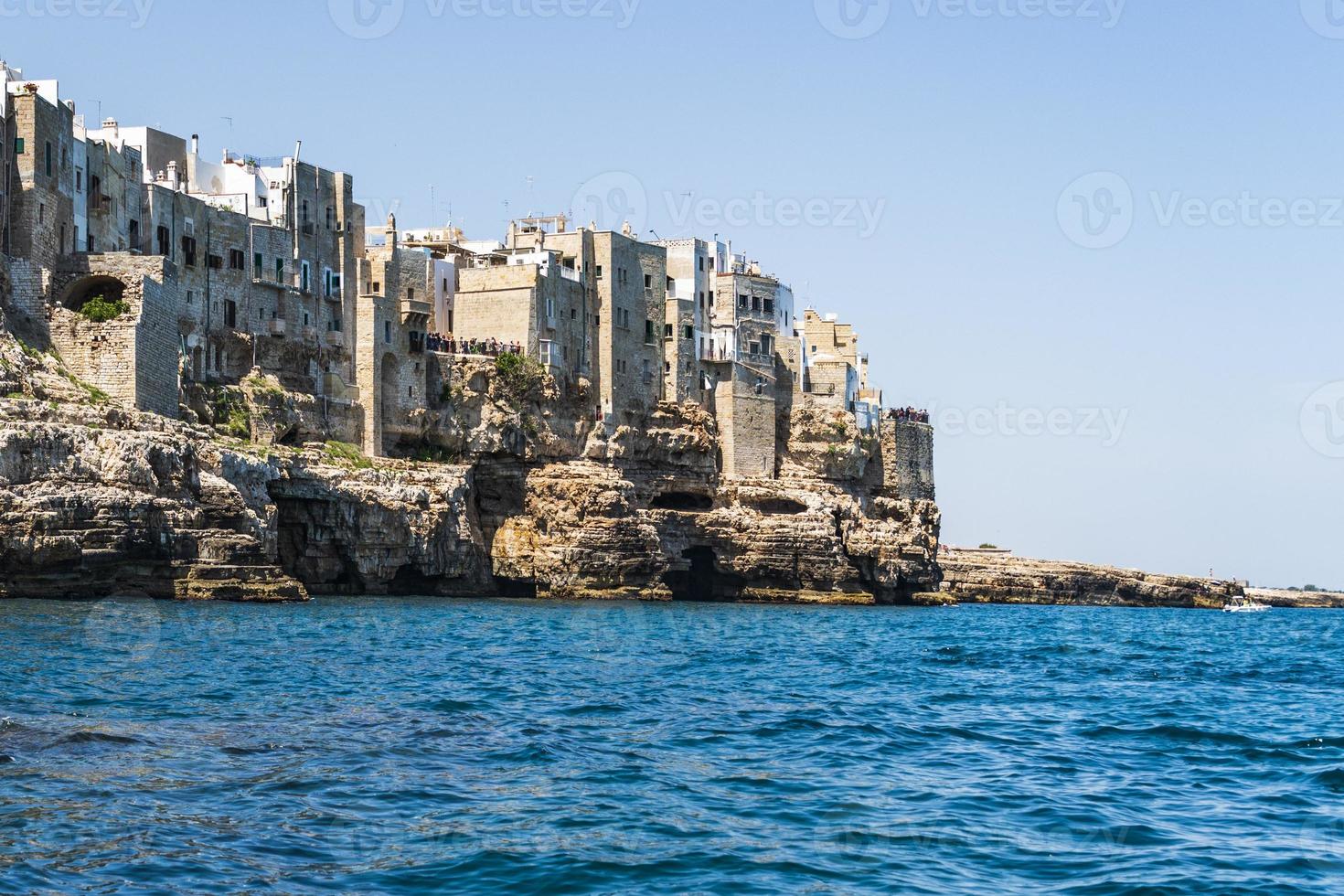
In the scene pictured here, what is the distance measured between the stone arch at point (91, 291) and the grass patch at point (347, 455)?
38.8 feet

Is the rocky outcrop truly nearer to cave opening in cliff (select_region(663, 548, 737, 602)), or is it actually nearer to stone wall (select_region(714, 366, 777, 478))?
stone wall (select_region(714, 366, 777, 478))

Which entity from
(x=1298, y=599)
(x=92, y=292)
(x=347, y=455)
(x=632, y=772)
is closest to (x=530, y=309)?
(x=347, y=455)

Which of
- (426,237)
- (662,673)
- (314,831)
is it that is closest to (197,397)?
(426,237)

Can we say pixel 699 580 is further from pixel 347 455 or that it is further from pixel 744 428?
pixel 347 455

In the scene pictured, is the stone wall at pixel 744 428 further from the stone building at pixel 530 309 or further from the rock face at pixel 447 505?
the stone building at pixel 530 309

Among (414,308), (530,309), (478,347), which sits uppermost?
(530,309)

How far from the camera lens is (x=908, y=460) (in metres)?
103

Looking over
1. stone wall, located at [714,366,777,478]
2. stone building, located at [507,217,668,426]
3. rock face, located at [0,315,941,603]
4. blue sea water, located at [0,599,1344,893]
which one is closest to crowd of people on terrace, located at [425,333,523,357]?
rock face, located at [0,315,941,603]

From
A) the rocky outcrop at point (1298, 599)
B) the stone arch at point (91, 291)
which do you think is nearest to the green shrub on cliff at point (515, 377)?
the stone arch at point (91, 291)

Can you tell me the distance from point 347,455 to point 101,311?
48.6ft

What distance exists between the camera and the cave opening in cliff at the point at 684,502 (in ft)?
308

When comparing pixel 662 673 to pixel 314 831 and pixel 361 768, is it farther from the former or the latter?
pixel 314 831

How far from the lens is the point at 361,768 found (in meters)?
22.4

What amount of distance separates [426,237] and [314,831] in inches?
3141
